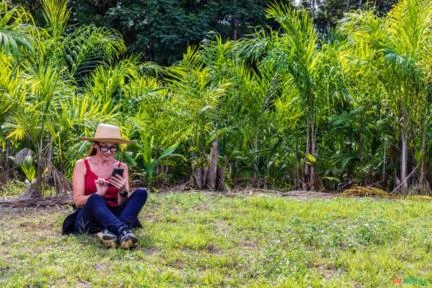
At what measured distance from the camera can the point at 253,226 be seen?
4336 millimetres

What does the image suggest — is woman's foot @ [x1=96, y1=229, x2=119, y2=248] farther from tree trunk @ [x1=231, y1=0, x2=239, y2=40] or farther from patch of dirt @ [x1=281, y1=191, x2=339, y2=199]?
tree trunk @ [x1=231, y1=0, x2=239, y2=40]

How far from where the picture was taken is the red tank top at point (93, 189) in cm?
408

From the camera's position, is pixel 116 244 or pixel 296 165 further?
pixel 296 165

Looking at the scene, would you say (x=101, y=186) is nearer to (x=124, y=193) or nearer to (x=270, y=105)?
(x=124, y=193)

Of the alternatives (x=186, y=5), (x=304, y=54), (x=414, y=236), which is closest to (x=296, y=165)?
(x=304, y=54)

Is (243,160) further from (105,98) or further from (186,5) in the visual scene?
(186,5)

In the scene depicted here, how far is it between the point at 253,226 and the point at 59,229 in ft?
5.14

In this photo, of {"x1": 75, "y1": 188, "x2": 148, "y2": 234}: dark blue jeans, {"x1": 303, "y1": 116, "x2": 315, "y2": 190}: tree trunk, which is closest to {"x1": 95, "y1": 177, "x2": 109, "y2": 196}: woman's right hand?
{"x1": 75, "y1": 188, "x2": 148, "y2": 234}: dark blue jeans

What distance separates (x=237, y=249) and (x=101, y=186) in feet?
3.70

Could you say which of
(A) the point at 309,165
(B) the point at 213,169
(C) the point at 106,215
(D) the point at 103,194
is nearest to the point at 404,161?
(A) the point at 309,165

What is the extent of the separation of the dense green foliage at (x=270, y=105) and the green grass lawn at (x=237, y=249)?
1261mm

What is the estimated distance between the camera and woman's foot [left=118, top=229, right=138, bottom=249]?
3561 mm

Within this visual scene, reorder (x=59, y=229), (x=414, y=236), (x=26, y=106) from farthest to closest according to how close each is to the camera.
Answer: (x=26, y=106), (x=59, y=229), (x=414, y=236)

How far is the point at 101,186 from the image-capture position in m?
3.99
